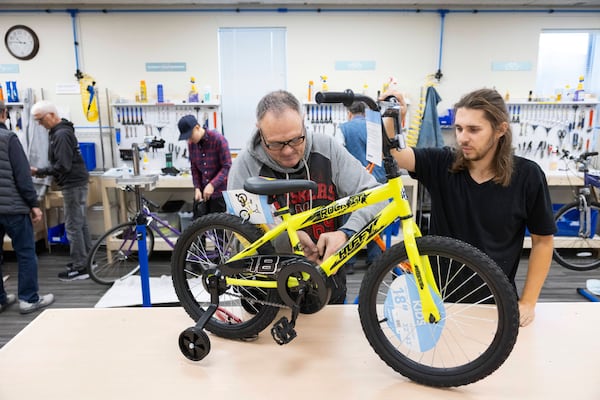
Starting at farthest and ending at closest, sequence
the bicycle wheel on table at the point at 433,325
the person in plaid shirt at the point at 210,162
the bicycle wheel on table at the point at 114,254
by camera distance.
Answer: the bicycle wheel on table at the point at 114,254 → the person in plaid shirt at the point at 210,162 → the bicycle wheel on table at the point at 433,325

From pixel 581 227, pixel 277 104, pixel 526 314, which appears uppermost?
pixel 277 104

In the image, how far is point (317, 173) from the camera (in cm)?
140

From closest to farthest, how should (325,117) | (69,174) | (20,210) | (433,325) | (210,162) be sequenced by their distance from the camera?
(433,325) → (20,210) → (210,162) → (69,174) → (325,117)

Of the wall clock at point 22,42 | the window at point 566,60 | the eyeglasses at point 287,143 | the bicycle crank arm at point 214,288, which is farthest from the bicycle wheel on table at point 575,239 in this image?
the wall clock at point 22,42

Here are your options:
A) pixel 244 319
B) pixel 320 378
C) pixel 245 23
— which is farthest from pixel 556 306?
pixel 245 23

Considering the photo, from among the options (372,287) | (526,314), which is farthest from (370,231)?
(526,314)

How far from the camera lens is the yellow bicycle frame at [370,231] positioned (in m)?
0.97

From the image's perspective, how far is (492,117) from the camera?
4.40 ft

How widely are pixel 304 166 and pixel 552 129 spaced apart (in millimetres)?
4702

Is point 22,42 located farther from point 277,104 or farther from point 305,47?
point 277,104

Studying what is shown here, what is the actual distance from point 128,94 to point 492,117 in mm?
4579

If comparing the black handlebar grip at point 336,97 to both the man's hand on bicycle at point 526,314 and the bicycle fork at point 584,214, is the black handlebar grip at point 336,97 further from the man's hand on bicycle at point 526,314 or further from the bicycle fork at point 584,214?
the bicycle fork at point 584,214

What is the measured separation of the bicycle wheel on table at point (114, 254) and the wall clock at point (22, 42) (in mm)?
2532

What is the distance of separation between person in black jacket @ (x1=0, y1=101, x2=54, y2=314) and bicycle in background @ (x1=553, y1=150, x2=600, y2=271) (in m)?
4.83
